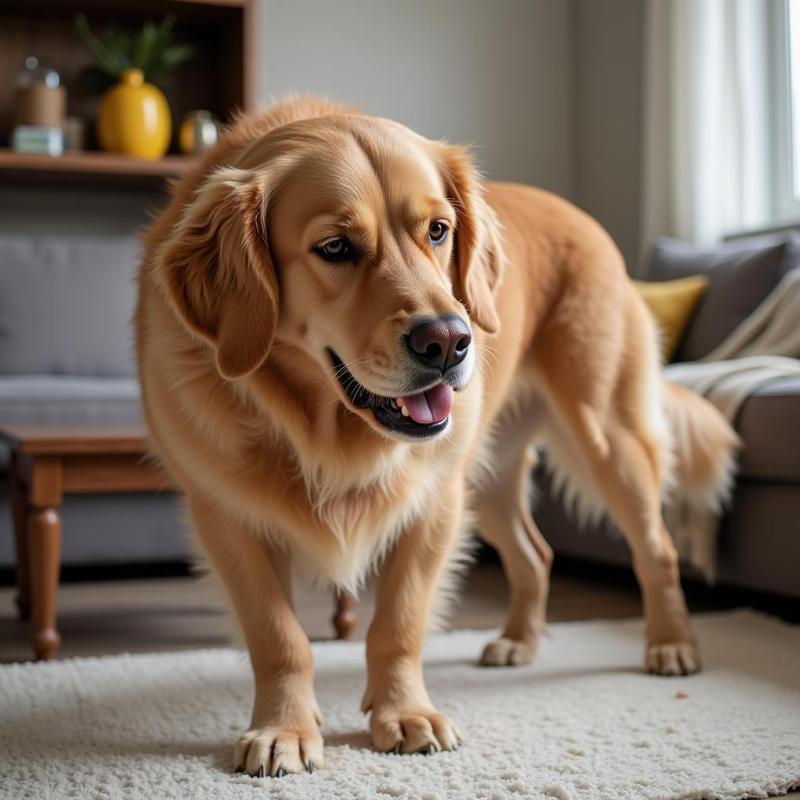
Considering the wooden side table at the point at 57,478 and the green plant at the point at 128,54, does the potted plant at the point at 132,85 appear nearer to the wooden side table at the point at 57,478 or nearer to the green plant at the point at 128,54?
the green plant at the point at 128,54

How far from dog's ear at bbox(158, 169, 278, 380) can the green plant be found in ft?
10.3

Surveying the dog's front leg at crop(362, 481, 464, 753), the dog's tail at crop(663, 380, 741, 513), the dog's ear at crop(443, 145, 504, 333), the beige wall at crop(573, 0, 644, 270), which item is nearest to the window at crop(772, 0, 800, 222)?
the beige wall at crop(573, 0, 644, 270)

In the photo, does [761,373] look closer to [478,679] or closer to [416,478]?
[478,679]

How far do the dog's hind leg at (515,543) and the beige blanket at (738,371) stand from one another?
424mm

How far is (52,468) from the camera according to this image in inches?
90.0

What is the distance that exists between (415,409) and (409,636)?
0.40 metres

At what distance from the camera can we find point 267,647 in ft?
5.24

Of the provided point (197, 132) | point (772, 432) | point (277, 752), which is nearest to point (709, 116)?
point (197, 132)

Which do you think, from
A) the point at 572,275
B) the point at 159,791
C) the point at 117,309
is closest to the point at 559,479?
the point at 572,275

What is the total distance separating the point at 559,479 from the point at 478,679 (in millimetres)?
468

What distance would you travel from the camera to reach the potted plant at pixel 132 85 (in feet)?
14.2

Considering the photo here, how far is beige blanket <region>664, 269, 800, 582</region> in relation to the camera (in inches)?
102

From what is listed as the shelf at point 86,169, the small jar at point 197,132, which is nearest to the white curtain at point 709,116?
the small jar at point 197,132

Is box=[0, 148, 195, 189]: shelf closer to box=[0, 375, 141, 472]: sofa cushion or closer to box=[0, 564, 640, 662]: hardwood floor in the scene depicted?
box=[0, 375, 141, 472]: sofa cushion
